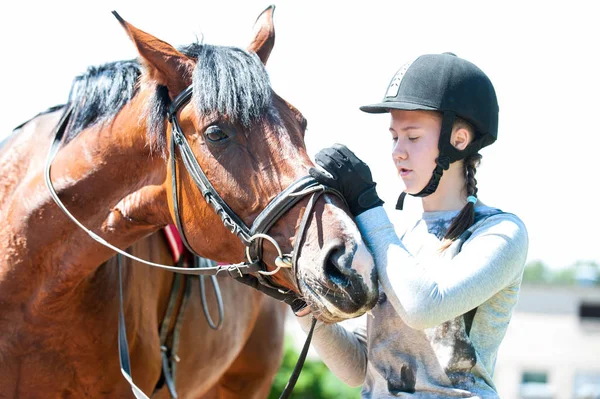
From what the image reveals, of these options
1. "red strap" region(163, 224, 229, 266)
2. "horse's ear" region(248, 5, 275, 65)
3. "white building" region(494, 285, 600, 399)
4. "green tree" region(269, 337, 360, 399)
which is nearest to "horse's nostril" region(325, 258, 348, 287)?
"horse's ear" region(248, 5, 275, 65)

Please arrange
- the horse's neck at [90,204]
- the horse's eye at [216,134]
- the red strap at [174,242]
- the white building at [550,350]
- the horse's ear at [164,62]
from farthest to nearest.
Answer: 1. the white building at [550,350]
2. the red strap at [174,242]
3. the horse's neck at [90,204]
4. the horse's ear at [164,62]
5. the horse's eye at [216,134]

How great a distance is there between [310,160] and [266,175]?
0.58 ft

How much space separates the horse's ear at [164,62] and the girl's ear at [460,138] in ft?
3.54

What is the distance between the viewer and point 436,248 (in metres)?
2.59

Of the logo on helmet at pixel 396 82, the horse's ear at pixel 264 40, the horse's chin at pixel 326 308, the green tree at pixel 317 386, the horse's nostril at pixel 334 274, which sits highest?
the horse's ear at pixel 264 40

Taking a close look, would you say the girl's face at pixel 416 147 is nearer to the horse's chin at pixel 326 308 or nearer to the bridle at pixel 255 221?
the bridle at pixel 255 221

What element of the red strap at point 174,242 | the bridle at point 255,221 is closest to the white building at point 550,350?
the red strap at point 174,242

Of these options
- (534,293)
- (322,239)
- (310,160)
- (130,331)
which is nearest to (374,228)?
(322,239)

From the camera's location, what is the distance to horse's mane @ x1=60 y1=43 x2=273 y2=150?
2.77 meters

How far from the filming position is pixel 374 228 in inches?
97.3

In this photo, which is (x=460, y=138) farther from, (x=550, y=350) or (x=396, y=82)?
(x=550, y=350)

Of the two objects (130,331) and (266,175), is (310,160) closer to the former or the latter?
(266,175)

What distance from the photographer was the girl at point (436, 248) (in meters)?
2.37

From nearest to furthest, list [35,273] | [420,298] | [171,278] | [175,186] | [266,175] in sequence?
[420,298]
[266,175]
[175,186]
[35,273]
[171,278]
